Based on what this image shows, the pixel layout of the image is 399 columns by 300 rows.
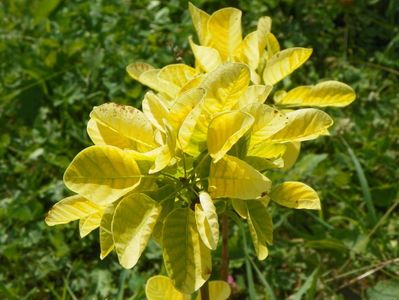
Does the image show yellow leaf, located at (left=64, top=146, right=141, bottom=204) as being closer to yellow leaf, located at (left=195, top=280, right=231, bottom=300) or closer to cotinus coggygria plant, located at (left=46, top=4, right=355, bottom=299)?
cotinus coggygria plant, located at (left=46, top=4, right=355, bottom=299)

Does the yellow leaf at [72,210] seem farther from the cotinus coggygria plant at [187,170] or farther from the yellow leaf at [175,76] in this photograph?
the yellow leaf at [175,76]


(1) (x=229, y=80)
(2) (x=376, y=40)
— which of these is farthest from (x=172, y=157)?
(2) (x=376, y=40)

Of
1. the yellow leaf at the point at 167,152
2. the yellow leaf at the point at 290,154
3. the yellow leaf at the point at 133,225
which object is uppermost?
the yellow leaf at the point at 167,152

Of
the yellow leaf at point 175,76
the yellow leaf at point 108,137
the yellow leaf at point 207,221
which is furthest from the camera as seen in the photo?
the yellow leaf at point 175,76

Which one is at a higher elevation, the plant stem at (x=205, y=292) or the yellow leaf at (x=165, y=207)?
the yellow leaf at (x=165, y=207)

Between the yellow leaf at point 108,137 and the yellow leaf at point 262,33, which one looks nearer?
the yellow leaf at point 108,137

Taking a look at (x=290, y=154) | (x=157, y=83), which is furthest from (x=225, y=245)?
(x=157, y=83)

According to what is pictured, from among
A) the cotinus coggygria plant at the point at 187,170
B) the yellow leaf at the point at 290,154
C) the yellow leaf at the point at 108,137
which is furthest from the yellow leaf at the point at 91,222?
the yellow leaf at the point at 290,154

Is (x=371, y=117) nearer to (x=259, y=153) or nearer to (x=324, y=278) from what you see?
(x=324, y=278)
